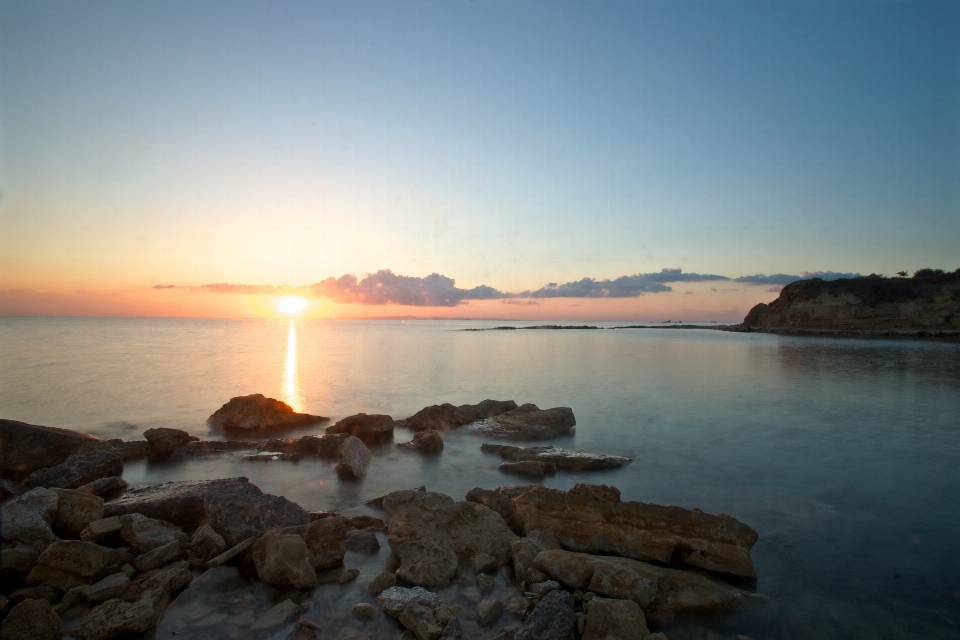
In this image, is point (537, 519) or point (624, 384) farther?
point (624, 384)

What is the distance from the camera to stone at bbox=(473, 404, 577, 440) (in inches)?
570

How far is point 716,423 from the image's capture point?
16.9 meters

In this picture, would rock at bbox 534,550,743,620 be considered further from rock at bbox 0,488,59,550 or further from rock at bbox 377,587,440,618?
rock at bbox 0,488,59,550

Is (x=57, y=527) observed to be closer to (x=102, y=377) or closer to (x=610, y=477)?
(x=610, y=477)

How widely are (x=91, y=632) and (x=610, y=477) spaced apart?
Result: 29.4ft

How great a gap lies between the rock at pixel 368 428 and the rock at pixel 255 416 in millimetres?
2501

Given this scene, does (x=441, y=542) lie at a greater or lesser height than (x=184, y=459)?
greater

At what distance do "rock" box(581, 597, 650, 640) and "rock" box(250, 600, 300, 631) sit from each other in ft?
10.1

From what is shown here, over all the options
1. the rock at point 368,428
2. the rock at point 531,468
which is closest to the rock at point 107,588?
the rock at point 531,468

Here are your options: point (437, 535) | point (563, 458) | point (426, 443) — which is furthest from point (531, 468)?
point (437, 535)

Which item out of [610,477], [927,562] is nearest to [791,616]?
[927,562]

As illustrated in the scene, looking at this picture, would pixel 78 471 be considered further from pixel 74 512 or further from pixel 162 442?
pixel 74 512

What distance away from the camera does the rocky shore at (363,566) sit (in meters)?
5.01

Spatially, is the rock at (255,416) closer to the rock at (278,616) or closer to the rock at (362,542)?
the rock at (362,542)
